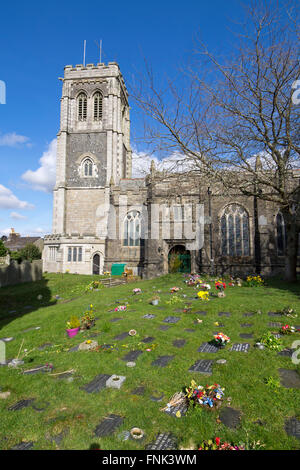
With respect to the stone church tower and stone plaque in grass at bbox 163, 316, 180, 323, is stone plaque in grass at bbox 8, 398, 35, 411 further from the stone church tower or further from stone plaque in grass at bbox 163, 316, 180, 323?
the stone church tower

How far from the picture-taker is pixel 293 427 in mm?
3084

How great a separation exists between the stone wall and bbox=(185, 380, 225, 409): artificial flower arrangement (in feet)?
56.0

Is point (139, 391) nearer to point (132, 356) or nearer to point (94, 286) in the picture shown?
point (132, 356)

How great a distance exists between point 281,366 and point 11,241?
182ft

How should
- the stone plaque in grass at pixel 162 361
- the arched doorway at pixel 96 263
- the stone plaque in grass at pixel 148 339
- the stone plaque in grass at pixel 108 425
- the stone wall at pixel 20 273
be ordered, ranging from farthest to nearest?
the arched doorway at pixel 96 263, the stone wall at pixel 20 273, the stone plaque in grass at pixel 148 339, the stone plaque in grass at pixel 162 361, the stone plaque in grass at pixel 108 425

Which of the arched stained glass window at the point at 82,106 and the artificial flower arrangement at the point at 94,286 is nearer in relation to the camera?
the artificial flower arrangement at the point at 94,286

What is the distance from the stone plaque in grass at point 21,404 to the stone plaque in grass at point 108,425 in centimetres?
133

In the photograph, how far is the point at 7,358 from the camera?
592cm

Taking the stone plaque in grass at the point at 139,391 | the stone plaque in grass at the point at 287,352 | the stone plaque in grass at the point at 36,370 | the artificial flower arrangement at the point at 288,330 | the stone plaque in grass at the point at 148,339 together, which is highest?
the artificial flower arrangement at the point at 288,330

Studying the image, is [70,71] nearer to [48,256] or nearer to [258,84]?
[48,256]

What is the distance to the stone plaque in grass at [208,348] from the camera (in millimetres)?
5307

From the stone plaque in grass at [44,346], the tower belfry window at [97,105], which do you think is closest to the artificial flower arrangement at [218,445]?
the stone plaque in grass at [44,346]

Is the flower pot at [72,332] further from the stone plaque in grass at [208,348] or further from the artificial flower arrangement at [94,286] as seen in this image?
the artificial flower arrangement at [94,286]

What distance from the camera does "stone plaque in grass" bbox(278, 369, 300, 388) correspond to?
3922 mm
